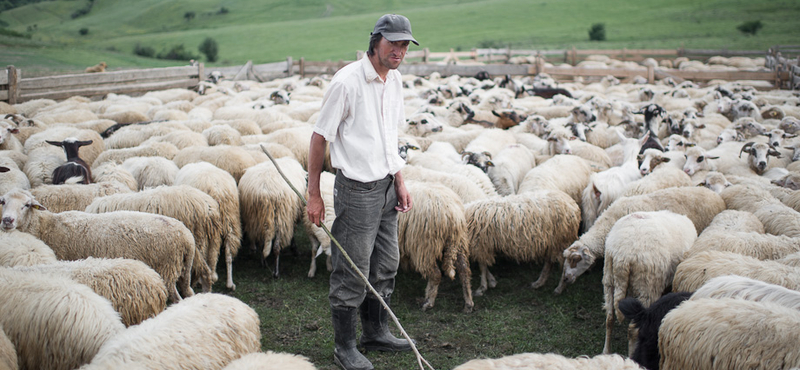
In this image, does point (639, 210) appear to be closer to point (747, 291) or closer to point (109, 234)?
point (747, 291)

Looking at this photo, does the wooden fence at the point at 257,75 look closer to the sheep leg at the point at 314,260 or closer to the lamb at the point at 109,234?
the lamb at the point at 109,234

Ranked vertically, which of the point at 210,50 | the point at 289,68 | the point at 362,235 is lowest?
the point at 362,235

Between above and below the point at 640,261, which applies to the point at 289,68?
above

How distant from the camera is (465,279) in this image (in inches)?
208

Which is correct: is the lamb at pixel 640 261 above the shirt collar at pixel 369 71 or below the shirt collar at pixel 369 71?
below

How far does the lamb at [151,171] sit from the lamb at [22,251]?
2173mm

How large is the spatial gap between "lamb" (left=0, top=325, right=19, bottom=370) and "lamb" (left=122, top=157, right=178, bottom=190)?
375cm

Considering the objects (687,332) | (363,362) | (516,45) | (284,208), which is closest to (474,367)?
(687,332)

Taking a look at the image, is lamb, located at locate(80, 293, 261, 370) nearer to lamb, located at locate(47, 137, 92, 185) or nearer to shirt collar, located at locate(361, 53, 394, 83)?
shirt collar, located at locate(361, 53, 394, 83)

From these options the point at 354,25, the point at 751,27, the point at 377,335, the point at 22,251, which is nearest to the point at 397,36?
the point at 377,335

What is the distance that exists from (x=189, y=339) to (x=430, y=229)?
2.66 meters

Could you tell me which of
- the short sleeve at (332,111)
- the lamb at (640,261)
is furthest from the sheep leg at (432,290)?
the short sleeve at (332,111)

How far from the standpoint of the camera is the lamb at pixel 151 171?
21.8ft

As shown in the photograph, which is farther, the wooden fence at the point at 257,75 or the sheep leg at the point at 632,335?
the wooden fence at the point at 257,75
